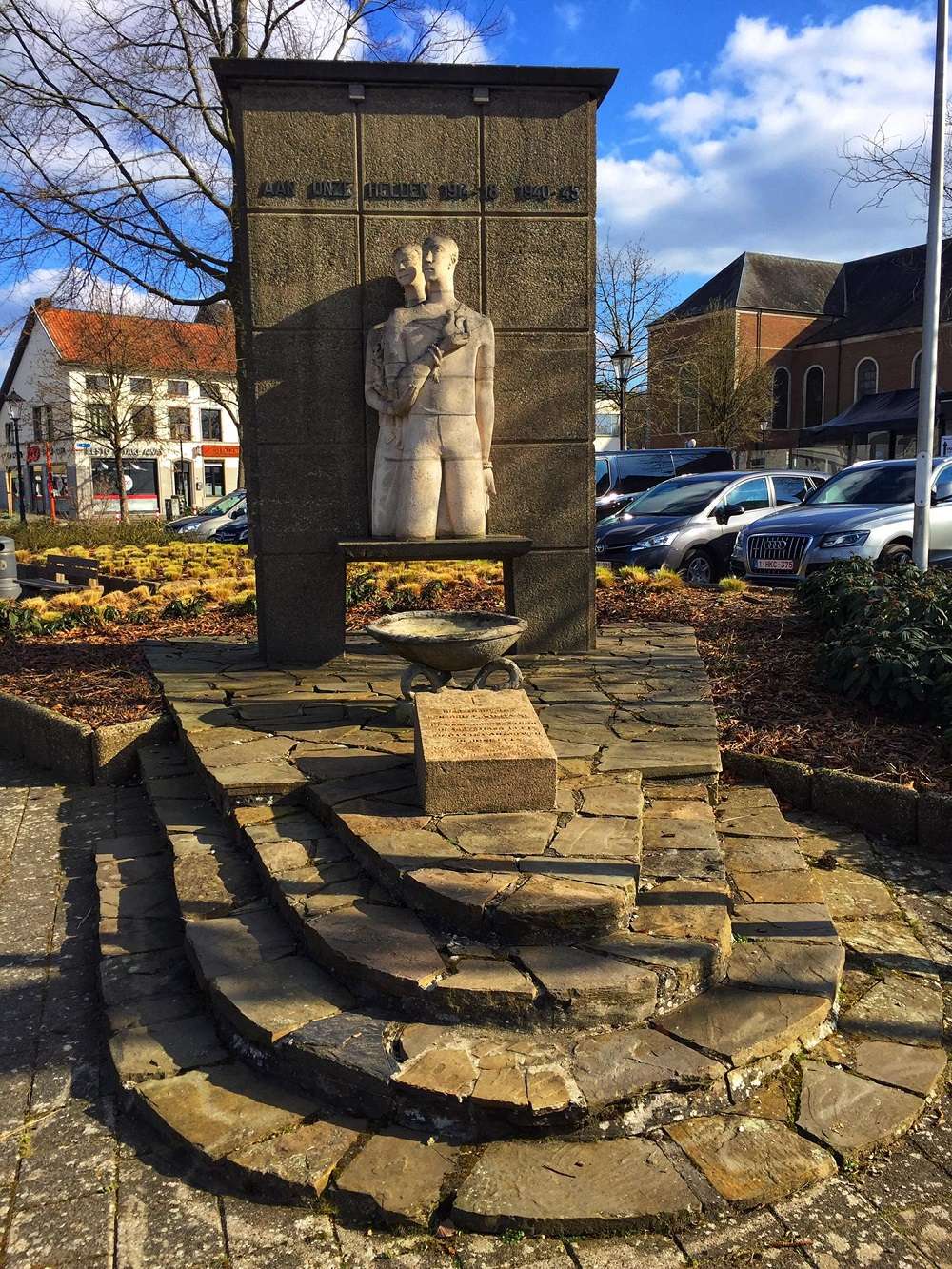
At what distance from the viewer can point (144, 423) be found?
118 feet

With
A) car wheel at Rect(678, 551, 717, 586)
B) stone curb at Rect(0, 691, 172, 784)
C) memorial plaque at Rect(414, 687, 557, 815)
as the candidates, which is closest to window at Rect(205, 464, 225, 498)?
car wheel at Rect(678, 551, 717, 586)

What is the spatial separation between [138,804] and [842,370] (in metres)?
49.1

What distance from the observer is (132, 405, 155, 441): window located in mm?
34500

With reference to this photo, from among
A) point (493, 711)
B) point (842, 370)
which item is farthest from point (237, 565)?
point (842, 370)

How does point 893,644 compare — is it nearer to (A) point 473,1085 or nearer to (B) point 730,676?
(B) point 730,676

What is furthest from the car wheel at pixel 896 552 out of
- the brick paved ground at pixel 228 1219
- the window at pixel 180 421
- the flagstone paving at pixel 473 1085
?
the window at pixel 180 421

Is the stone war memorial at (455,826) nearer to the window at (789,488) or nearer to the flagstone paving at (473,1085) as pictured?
the flagstone paving at (473,1085)

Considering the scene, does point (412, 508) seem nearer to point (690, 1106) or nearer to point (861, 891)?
point (861, 891)

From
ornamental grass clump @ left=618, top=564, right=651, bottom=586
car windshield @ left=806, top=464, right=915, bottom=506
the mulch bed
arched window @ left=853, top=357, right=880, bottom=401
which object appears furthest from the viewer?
arched window @ left=853, top=357, right=880, bottom=401

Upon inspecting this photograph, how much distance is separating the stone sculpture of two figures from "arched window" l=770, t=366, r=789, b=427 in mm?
46047

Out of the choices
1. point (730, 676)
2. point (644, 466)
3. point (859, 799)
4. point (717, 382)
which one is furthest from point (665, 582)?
point (717, 382)

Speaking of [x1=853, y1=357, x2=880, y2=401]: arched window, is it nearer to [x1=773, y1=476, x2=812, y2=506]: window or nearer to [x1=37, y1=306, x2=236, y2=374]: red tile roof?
[x1=37, y1=306, x2=236, y2=374]: red tile roof

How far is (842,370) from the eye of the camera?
160 ft

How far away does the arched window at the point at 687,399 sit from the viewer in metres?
38.2
